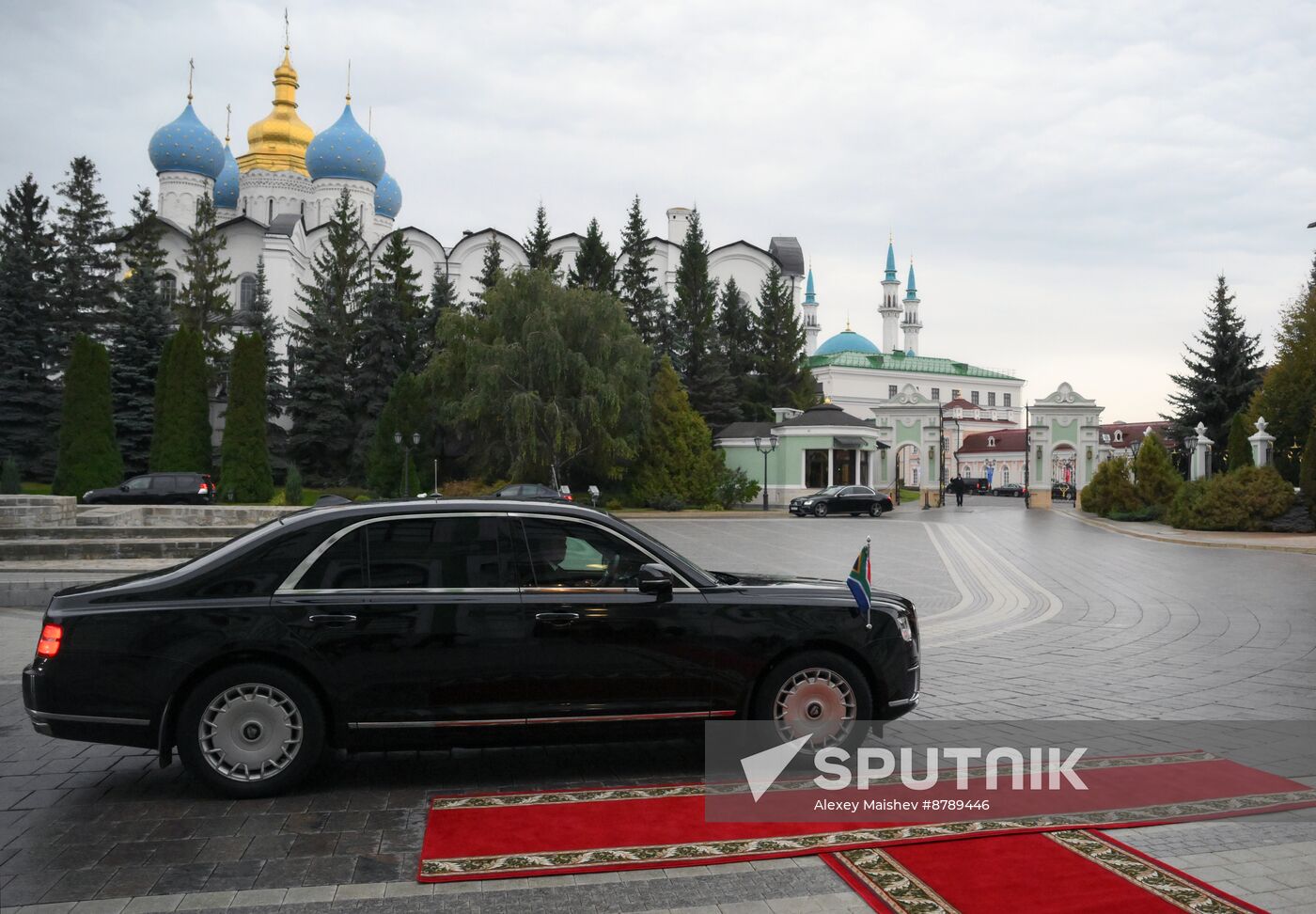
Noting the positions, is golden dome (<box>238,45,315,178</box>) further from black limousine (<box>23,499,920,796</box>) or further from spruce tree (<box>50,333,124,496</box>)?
black limousine (<box>23,499,920,796</box>)

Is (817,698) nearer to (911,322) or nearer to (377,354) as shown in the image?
(377,354)

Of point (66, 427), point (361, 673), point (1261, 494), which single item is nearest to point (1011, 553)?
point (1261, 494)

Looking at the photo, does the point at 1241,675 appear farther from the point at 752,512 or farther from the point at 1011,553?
the point at 752,512

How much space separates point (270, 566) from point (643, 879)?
270cm

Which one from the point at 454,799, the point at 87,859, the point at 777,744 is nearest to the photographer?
the point at 87,859

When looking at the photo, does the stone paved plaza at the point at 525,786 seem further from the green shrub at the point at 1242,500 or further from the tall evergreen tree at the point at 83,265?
the tall evergreen tree at the point at 83,265

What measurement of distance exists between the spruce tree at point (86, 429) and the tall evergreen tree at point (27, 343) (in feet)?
22.3

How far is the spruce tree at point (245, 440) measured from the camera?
39.2 meters

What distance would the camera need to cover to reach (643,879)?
13.6 ft

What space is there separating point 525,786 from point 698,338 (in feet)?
180

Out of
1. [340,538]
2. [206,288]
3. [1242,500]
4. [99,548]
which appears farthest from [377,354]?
[340,538]

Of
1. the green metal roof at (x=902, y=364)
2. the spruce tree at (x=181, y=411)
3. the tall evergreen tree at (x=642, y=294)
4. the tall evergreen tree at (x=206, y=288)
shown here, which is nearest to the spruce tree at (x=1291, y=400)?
the tall evergreen tree at (x=642, y=294)

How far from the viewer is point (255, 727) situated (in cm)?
522

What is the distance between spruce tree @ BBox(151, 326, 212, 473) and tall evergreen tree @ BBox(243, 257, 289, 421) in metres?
7.58
